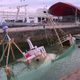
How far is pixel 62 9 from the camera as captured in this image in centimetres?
7694

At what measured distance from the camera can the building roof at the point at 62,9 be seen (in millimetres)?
74562

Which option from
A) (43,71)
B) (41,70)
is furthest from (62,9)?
(41,70)

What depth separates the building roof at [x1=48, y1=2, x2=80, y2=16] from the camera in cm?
7456

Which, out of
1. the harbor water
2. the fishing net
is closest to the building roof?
the harbor water

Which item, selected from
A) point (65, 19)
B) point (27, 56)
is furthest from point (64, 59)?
point (65, 19)

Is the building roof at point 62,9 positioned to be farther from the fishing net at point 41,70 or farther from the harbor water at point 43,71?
the fishing net at point 41,70

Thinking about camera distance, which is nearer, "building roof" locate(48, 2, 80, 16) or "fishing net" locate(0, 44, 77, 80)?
"fishing net" locate(0, 44, 77, 80)

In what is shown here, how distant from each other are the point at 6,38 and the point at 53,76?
3.94m

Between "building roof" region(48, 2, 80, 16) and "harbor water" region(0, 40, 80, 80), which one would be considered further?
"building roof" region(48, 2, 80, 16)

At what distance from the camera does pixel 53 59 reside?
73.6 ft

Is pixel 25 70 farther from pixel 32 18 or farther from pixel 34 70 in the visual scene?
pixel 32 18

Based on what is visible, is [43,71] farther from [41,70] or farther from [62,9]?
[62,9]

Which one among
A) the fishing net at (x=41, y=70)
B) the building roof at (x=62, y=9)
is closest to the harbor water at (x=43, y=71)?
the fishing net at (x=41, y=70)

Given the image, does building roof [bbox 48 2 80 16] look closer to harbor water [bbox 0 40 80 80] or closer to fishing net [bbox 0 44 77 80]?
harbor water [bbox 0 40 80 80]
